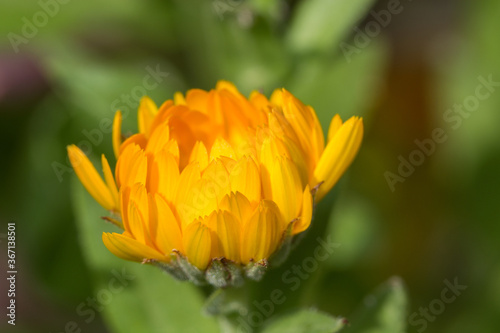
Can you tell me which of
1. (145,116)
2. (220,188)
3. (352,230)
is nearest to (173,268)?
(220,188)

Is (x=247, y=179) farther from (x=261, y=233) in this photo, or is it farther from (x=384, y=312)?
(x=384, y=312)

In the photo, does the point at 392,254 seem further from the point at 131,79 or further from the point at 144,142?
the point at 144,142

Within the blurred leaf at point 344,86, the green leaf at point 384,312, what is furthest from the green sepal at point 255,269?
the blurred leaf at point 344,86

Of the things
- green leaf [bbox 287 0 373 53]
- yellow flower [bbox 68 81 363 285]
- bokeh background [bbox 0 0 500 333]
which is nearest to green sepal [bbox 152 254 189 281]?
yellow flower [bbox 68 81 363 285]

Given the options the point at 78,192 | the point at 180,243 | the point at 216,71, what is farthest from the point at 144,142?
the point at 216,71

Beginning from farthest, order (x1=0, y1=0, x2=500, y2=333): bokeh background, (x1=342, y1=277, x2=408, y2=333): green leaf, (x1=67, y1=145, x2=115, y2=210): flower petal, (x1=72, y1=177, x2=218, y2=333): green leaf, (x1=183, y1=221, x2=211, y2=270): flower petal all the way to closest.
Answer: (x1=0, y1=0, x2=500, y2=333): bokeh background, (x1=72, y1=177, x2=218, y2=333): green leaf, (x1=342, y1=277, x2=408, y2=333): green leaf, (x1=67, y1=145, x2=115, y2=210): flower petal, (x1=183, y1=221, x2=211, y2=270): flower petal

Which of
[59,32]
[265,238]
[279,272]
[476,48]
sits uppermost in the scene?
[476,48]

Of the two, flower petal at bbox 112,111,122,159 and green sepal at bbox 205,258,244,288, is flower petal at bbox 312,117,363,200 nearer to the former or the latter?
green sepal at bbox 205,258,244,288

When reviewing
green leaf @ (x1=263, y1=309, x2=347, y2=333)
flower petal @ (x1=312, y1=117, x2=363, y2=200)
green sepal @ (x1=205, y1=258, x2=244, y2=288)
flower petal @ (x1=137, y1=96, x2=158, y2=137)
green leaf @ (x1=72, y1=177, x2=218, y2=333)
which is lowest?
green leaf @ (x1=72, y1=177, x2=218, y2=333)
